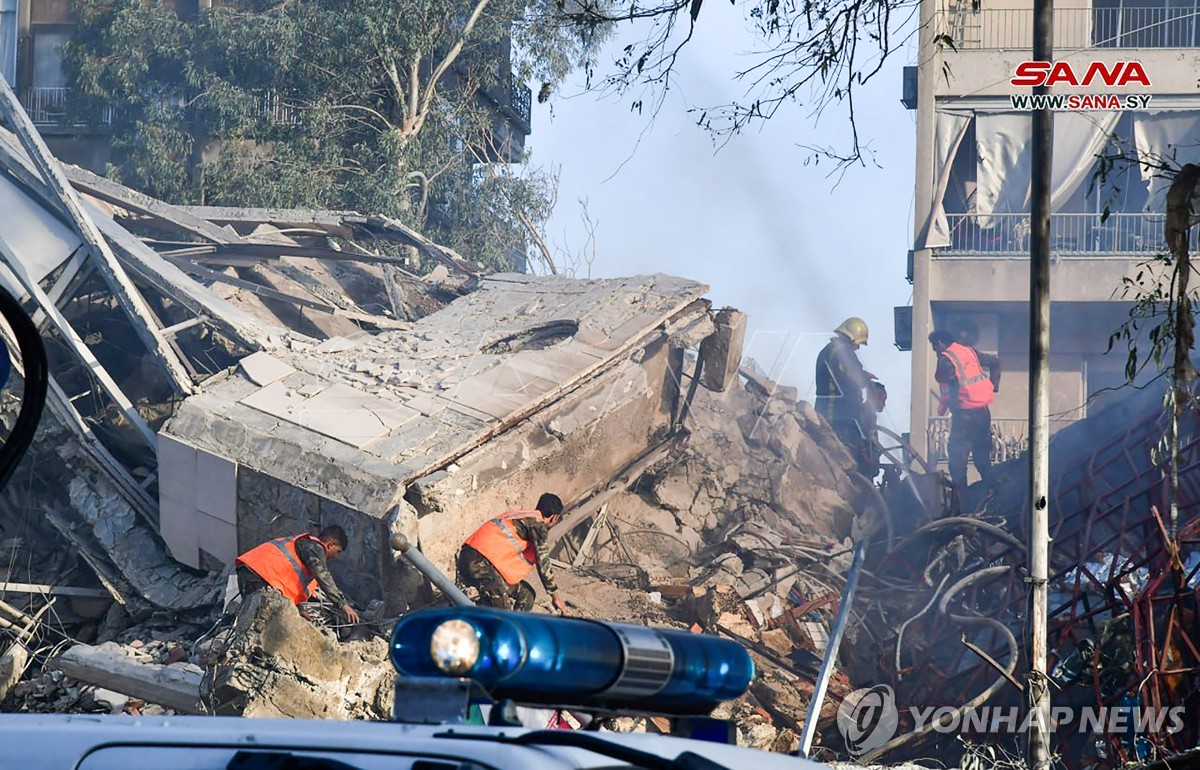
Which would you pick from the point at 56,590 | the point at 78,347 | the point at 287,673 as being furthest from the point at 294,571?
the point at 78,347

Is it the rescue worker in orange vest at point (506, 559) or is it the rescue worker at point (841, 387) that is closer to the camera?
the rescue worker in orange vest at point (506, 559)

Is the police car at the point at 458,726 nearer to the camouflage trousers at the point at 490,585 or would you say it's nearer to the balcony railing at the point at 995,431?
the camouflage trousers at the point at 490,585

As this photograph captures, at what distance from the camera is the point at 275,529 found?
8.53 m

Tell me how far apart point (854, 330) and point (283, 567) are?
296 inches

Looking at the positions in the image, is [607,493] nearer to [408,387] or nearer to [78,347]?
[408,387]

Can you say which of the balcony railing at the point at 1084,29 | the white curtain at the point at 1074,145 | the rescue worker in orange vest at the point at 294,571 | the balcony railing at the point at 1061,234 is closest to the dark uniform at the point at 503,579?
the rescue worker in orange vest at the point at 294,571

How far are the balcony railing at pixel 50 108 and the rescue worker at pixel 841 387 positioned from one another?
17112 millimetres

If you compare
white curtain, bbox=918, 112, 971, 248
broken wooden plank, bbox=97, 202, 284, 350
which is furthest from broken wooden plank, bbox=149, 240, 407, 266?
white curtain, bbox=918, 112, 971, 248

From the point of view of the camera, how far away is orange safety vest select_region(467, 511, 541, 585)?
7.91 metres

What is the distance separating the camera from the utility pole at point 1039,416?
571cm

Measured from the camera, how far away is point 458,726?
66.2 inches

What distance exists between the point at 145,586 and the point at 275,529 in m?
1.22

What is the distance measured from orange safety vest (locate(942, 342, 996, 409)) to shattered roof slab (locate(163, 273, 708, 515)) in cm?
271

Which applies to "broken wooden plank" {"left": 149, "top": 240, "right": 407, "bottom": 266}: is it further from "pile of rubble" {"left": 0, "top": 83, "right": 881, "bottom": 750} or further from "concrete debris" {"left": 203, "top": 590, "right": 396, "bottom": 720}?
"concrete debris" {"left": 203, "top": 590, "right": 396, "bottom": 720}
